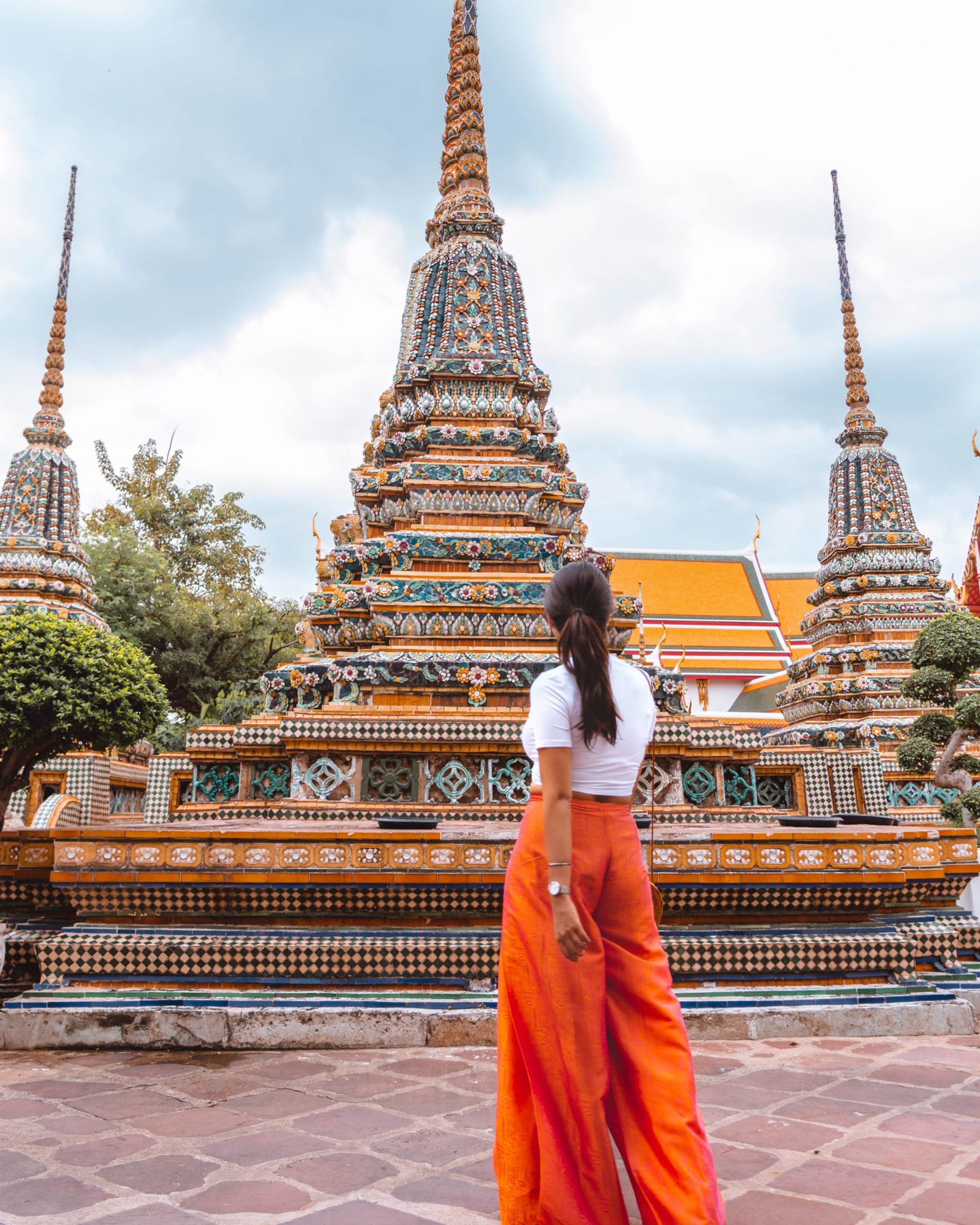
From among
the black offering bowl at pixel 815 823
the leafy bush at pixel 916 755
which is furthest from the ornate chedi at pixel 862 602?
the black offering bowl at pixel 815 823

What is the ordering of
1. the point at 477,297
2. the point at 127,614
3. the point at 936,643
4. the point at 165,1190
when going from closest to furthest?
the point at 165,1190 < the point at 936,643 < the point at 477,297 < the point at 127,614

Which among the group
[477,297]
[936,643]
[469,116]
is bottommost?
[936,643]

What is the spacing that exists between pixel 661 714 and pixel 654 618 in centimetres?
1802

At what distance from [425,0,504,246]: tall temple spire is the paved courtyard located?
33.7 feet

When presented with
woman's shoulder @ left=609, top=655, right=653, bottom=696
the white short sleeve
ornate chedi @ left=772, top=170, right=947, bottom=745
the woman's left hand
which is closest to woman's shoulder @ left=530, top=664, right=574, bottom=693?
the white short sleeve

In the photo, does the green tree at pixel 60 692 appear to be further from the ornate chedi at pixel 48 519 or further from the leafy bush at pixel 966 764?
the ornate chedi at pixel 48 519

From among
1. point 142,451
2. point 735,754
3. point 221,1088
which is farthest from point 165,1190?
point 142,451

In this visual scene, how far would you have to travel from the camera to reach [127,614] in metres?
22.2

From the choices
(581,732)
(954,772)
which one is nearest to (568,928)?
(581,732)

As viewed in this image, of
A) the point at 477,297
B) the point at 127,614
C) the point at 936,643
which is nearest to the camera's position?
the point at 936,643

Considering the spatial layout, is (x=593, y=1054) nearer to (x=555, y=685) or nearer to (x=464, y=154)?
(x=555, y=685)

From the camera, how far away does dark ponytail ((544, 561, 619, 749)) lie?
2.66 metres

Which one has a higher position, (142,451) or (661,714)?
(142,451)

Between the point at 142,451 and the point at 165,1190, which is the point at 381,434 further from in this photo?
the point at 142,451
